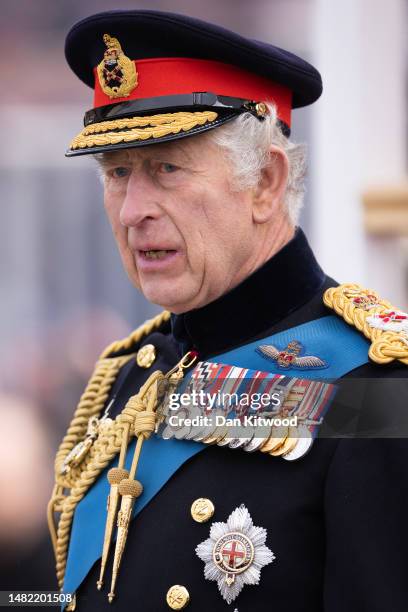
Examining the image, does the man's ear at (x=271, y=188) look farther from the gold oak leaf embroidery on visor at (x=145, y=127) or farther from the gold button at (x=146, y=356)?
the gold button at (x=146, y=356)

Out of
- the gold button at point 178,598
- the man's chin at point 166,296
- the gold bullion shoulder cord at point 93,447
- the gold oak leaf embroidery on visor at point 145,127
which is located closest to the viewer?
the gold button at point 178,598

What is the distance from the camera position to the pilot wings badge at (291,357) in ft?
7.57

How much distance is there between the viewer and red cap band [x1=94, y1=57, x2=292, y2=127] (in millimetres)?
2375

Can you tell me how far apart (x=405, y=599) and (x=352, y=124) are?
4.04 metres

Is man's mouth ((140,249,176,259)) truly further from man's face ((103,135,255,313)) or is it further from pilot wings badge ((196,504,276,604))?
pilot wings badge ((196,504,276,604))

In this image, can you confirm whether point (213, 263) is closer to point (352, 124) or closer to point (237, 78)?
point (237, 78)

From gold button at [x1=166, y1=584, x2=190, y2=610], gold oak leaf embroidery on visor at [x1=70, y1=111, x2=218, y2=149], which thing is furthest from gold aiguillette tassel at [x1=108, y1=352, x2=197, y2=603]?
gold oak leaf embroidery on visor at [x1=70, y1=111, x2=218, y2=149]

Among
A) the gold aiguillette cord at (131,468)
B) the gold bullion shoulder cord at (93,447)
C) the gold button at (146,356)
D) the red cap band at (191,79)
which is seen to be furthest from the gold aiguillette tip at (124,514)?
the red cap band at (191,79)

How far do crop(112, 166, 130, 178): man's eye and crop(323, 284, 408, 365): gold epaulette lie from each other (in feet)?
1.73

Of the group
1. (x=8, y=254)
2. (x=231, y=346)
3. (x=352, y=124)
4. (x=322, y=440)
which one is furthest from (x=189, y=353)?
(x=8, y=254)

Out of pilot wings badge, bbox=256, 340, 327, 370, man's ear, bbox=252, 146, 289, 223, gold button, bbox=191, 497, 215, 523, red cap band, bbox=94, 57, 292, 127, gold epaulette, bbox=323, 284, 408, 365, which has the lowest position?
gold button, bbox=191, 497, 215, 523

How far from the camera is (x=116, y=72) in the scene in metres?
2.44

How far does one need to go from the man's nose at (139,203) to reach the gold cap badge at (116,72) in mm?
204

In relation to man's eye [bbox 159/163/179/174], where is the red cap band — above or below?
above
